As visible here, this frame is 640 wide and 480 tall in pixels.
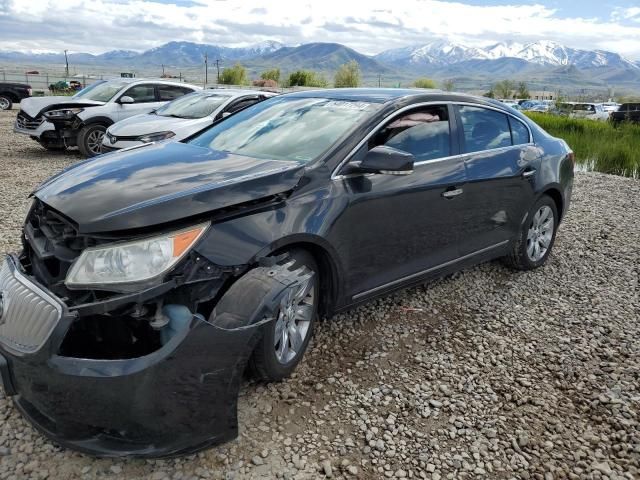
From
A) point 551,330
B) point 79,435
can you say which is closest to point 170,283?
point 79,435

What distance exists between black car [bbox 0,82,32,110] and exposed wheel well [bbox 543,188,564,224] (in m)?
23.4

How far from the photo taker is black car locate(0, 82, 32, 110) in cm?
2284

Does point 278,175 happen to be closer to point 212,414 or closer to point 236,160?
point 236,160

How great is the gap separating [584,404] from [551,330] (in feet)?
3.13

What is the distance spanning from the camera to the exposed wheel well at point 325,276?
A: 3.14 m

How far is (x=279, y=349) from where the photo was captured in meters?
3.02

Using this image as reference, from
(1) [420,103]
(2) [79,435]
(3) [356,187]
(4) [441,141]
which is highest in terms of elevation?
(1) [420,103]

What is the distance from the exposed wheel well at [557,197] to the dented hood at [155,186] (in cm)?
293

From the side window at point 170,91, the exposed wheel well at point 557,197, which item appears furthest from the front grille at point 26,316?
the side window at point 170,91

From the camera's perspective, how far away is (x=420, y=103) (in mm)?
3857

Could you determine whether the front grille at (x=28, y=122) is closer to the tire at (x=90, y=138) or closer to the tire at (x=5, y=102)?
the tire at (x=90, y=138)

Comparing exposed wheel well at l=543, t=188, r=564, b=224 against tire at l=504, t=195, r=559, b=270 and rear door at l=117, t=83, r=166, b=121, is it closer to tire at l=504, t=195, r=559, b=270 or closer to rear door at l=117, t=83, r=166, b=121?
tire at l=504, t=195, r=559, b=270

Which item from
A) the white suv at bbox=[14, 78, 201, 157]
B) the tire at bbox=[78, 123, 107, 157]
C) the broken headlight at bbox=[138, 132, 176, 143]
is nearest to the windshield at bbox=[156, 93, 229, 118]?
the broken headlight at bbox=[138, 132, 176, 143]

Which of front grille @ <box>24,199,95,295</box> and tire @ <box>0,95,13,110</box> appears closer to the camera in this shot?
front grille @ <box>24,199,95,295</box>
